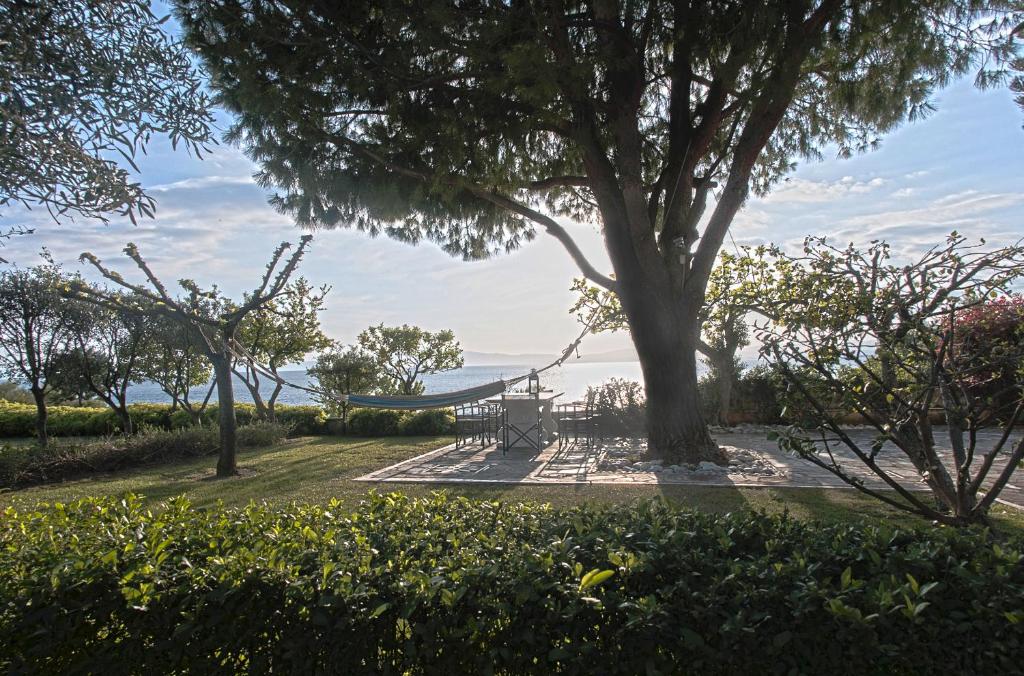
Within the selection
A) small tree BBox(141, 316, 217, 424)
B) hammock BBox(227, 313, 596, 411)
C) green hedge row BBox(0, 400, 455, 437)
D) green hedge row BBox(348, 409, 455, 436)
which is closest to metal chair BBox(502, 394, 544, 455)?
hammock BBox(227, 313, 596, 411)

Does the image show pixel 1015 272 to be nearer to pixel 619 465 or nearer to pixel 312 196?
pixel 619 465

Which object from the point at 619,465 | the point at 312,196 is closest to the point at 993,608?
the point at 619,465

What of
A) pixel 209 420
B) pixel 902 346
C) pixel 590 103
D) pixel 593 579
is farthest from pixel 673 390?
pixel 209 420

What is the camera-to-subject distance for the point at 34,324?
10852mm

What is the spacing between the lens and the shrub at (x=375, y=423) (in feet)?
43.9

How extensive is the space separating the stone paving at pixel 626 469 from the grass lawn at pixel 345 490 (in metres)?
0.39

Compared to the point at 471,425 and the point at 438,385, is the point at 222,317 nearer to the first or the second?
the point at 471,425

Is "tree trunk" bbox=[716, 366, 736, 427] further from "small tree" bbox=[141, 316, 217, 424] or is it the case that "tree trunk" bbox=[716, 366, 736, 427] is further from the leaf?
the leaf

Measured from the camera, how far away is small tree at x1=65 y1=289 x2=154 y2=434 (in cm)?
1143

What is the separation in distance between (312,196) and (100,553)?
6059mm

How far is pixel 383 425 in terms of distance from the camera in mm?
13422

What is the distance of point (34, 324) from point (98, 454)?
3.70 meters

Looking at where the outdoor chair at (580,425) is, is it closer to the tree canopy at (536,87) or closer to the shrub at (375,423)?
the tree canopy at (536,87)

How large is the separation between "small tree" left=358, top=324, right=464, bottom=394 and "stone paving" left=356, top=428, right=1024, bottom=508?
8.48 meters
